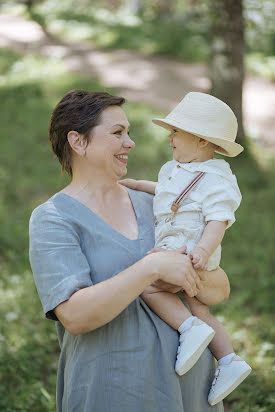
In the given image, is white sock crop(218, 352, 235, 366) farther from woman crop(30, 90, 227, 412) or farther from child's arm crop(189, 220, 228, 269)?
child's arm crop(189, 220, 228, 269)

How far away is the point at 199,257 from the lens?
2090 millimetres

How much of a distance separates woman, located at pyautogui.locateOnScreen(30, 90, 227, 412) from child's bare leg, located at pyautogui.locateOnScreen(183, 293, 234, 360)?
0.05 m

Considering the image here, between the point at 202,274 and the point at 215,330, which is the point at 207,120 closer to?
the point at 202,274

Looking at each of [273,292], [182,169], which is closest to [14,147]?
[273,292]

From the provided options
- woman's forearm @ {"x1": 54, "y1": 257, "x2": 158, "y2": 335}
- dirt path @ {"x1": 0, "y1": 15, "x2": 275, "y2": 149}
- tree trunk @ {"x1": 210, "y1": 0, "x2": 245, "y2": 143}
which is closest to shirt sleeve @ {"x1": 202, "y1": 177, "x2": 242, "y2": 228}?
woman's forearm @ {"x1": 54, "y1": 257, "x2": 158, "y2": 335}

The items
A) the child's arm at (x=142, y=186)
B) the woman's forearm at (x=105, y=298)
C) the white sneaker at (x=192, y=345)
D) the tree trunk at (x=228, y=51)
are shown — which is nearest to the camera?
the woman's forearm at (x=105, y=298)

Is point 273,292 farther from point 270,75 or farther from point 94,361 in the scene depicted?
point 270,75

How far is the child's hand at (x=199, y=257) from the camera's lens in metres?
2.09

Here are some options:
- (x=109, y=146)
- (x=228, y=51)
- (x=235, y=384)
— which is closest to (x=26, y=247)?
(x=228, y=51)

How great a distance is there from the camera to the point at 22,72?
1030cm

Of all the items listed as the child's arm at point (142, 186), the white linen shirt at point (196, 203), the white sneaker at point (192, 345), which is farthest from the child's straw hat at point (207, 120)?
the white sneaker at point (192, 345)

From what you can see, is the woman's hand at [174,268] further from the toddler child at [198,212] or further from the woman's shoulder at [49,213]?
→ the woman's shoulder at [49,213]

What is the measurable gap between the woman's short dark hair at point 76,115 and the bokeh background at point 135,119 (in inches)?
72.8

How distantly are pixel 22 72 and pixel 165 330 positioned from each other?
890 cm
